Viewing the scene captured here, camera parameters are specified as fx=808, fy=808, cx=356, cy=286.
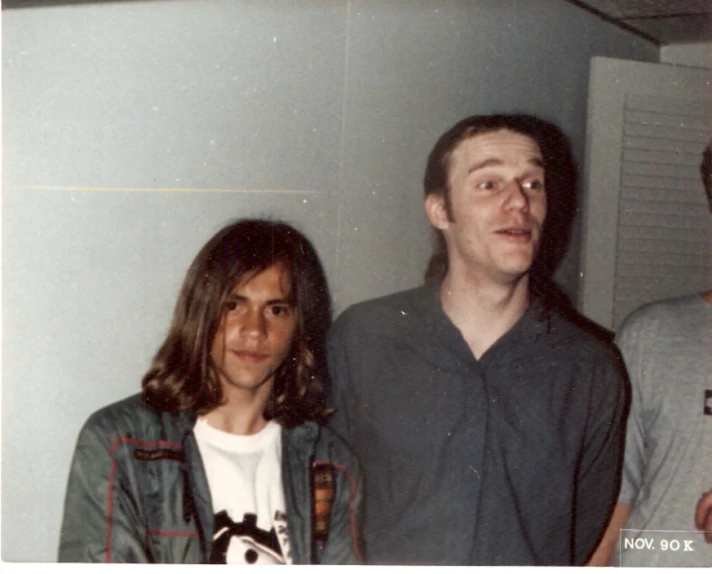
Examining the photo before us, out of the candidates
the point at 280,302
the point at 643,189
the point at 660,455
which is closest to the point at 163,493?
the point at 280,302

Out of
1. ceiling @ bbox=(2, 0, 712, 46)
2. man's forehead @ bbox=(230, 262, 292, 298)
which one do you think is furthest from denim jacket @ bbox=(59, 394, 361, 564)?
ceiling @ bbox=(2, 0, 712, 46)

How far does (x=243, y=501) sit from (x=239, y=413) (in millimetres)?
151

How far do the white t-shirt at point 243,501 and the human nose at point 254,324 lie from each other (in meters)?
0.17

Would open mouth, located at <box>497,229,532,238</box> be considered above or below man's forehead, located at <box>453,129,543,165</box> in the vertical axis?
below

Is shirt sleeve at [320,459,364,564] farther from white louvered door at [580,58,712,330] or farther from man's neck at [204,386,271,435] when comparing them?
white louvered door at [580,58,712,330]

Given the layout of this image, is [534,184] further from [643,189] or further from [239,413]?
[239,413]

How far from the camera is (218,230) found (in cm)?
141

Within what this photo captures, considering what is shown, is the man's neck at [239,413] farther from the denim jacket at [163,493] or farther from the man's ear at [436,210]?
the man's ear at [436,210]

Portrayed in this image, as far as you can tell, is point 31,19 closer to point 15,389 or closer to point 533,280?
point 15,389

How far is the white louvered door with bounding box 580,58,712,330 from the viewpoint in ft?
4.70

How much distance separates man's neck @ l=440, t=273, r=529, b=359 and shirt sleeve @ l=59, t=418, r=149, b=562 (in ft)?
2.08

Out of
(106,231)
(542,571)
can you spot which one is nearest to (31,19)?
(106,231)

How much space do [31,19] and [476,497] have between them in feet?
3.75

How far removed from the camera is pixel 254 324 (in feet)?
4.60
